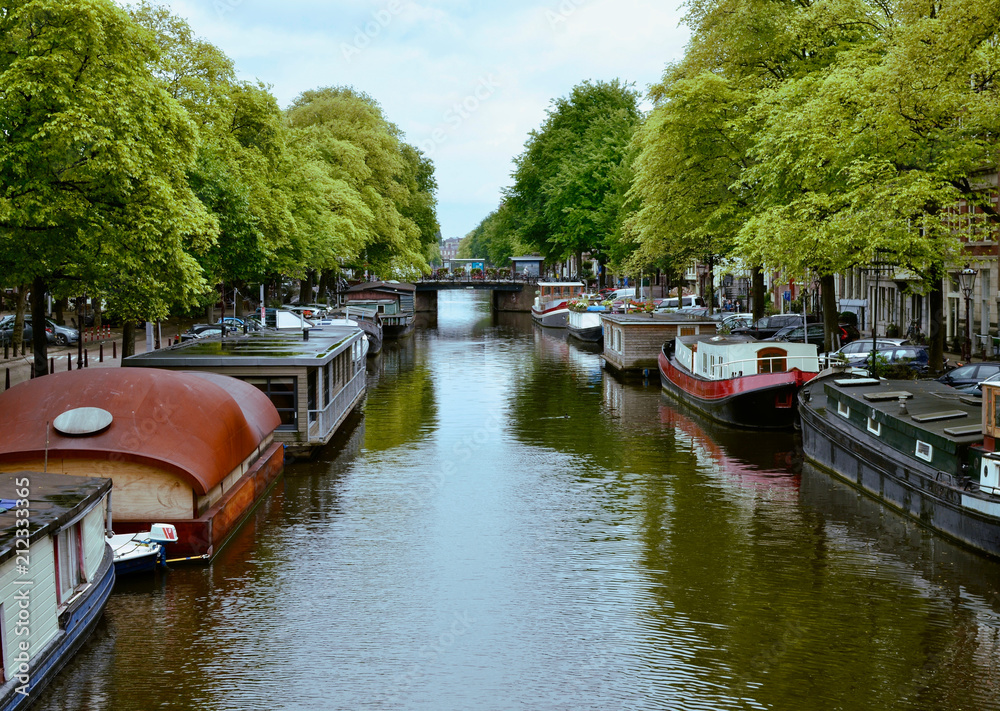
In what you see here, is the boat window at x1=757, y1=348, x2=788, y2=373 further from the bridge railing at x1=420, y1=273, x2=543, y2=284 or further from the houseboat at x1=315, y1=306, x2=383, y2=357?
the bridge railing at x1=420, y1=273, x2=543, y2=284

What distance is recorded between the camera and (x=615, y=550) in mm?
21594

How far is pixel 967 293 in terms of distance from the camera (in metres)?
46.2

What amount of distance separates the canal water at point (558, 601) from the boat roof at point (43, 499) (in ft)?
7.44

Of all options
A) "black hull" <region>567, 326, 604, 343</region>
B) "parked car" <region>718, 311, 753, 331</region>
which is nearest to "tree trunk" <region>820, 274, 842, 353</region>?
"parked car" <region>718, 311, 753, 331</region>

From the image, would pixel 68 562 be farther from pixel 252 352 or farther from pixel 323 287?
pixel 323 287

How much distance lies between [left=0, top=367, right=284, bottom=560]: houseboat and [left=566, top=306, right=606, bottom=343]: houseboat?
2002 inches

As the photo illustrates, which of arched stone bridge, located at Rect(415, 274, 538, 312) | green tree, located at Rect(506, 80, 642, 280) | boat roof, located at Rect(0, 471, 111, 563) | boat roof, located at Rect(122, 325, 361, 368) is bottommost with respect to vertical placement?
boat roof, located at Rect(0, 471, 111, 563)

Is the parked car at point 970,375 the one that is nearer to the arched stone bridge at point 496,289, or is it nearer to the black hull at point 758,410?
the black hull at point 758,410

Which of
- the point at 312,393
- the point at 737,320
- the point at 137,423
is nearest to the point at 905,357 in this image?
the point at 737,320

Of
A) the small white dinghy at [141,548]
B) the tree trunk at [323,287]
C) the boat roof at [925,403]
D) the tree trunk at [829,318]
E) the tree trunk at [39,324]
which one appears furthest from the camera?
Result: the tree trunk at [323,287]

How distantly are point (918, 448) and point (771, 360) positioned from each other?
550 inches

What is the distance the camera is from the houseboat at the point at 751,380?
34.9m

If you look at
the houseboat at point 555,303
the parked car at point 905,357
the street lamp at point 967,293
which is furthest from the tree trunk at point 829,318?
the houseboat at point 555,303

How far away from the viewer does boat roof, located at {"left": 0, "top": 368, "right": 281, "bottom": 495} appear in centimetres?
1914
